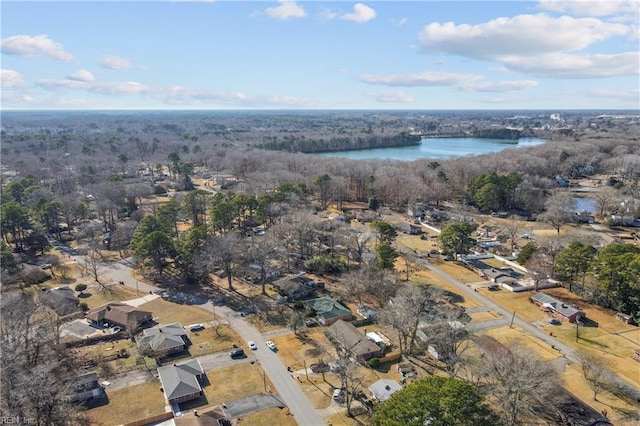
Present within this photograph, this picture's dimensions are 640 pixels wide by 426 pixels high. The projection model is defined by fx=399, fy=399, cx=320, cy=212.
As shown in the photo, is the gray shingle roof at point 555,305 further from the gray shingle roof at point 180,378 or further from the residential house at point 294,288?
the gray shingle roof at point 180,378

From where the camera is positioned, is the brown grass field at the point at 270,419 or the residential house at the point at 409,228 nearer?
the brown grass field at the point at 270,419

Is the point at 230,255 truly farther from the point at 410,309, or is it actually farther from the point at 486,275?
the point at 486,275

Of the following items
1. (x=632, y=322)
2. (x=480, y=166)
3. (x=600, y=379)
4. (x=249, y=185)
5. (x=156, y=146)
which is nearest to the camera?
(x=600, y=379)

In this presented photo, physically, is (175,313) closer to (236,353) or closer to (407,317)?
(236,353)

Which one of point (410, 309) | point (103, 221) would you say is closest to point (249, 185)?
point (103, 221)

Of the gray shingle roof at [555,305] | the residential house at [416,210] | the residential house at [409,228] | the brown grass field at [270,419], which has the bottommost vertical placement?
the brown grass field at [270,419]

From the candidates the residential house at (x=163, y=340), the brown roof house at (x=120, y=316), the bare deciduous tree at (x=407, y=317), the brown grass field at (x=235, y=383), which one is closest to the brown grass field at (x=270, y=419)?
the brown grass field at (x=235, y=383)

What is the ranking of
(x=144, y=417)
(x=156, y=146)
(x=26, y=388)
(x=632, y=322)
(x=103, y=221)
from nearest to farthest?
(x=26, y=388) → (x=144, y=417) → (x=632, y=322) → (x=103, y=221) → (x=156, y=146)

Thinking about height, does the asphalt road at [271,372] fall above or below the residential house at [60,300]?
below
